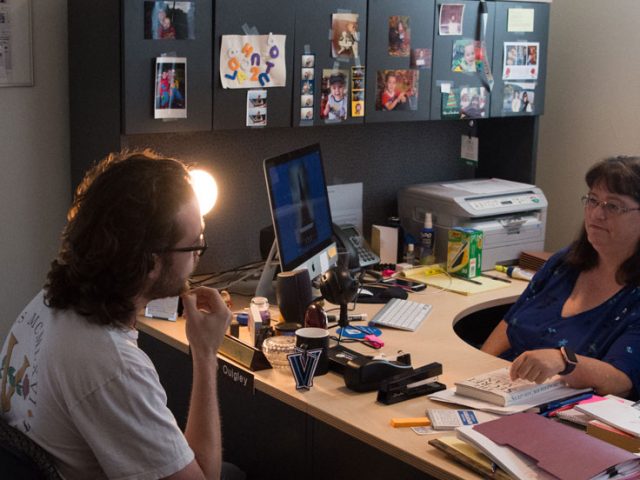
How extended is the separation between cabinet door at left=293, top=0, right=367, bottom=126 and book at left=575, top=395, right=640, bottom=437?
1298 mm

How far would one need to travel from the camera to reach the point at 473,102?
3322mm

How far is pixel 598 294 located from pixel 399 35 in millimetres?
1103

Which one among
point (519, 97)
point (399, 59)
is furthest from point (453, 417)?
point (519, 97)

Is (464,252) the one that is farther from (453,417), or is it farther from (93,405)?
(93,405)

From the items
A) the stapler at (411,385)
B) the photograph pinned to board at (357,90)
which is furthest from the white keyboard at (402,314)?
the photograph pinned to board at (357,90)

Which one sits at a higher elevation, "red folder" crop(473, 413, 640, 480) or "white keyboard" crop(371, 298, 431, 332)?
"white keyboard" crop(371, 298, 431, 332)

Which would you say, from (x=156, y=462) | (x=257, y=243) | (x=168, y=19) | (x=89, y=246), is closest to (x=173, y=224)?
(x=89, y=246)

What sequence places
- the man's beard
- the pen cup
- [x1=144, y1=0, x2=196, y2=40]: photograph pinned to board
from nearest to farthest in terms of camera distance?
the man's beard, the pen cup, [x1=144, y1=0, x2=196, y2=40]: photograph pinned to board

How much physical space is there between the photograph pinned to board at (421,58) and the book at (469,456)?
162 cm

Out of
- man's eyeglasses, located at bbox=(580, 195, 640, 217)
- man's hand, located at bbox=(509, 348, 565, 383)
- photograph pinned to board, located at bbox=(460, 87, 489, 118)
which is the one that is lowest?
man's hand, located at bbox=(509, 348, 565, 383)

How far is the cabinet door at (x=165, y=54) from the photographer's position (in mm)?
2416

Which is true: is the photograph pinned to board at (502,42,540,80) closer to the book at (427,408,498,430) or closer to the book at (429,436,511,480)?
the book at (427,408,498,430)

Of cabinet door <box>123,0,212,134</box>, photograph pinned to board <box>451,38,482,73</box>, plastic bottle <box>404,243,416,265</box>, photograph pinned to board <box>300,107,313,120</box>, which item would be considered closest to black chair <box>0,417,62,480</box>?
cabinet door <box>123,0,212,134</box>

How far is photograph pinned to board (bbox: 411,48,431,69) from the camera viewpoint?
311 cm
